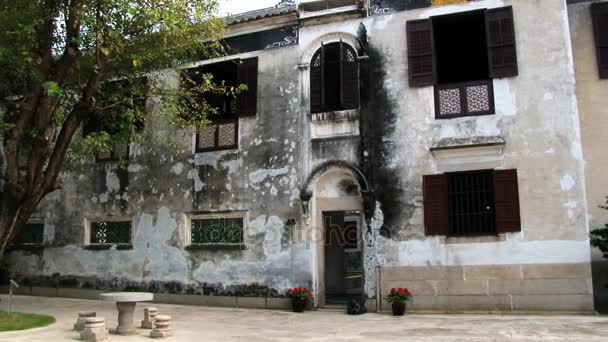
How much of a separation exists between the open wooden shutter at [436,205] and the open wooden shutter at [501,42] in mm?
2886

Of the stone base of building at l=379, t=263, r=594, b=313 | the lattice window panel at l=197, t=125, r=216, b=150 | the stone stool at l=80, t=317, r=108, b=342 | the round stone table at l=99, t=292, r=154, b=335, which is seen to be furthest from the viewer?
the lattice window panel at l=197, t=125, r=216, b=150

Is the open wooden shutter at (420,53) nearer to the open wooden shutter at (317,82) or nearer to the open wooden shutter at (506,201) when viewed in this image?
the open wooden shutter at (317,82)

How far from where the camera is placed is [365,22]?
48.4ft

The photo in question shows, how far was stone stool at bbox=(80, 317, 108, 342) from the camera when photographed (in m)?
9.50

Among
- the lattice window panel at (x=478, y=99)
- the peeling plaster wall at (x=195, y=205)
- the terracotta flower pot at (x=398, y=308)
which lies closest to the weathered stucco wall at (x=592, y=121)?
the lattice window panel at (x=478, y=99)

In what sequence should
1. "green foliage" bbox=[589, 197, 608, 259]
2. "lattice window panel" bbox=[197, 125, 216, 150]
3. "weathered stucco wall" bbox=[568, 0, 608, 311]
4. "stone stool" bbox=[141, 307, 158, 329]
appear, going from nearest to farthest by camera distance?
"stone stool" bbox=[141, 307, 158, 329], "green foliage" bbox=[589, 197, 608, 259], "weathered stucco wall" bbox=[568, 0, 608, 311], "lattice window panel" bbox=[197, 125, 216, 150]

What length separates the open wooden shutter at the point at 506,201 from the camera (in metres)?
12.8

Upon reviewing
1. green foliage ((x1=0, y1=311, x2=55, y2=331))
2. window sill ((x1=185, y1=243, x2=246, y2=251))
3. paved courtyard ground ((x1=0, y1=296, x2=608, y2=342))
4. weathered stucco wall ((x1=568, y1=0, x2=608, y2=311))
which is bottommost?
paved courtyard ground ((x1=0, y1=296, x2=608, y2=342))

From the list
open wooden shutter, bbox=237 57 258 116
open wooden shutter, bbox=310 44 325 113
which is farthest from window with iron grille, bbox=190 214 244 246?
open wooden shutter, bbox=310 44 325 113

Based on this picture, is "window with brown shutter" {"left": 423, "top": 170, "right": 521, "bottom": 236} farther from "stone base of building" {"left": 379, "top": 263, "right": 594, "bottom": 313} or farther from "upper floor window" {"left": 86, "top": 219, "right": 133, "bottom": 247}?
"upper floor window" {"left": 86, "top": 219, "right": 133, "bottom": 247}

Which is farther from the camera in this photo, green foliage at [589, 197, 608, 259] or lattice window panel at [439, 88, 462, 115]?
lattice window panel at [439, 88, 462, 115]

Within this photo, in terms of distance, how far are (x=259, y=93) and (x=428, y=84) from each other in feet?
15.7

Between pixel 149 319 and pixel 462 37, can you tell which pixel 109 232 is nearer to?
pixel 149 319

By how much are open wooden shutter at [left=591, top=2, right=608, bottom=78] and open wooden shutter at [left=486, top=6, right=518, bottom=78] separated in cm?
217
